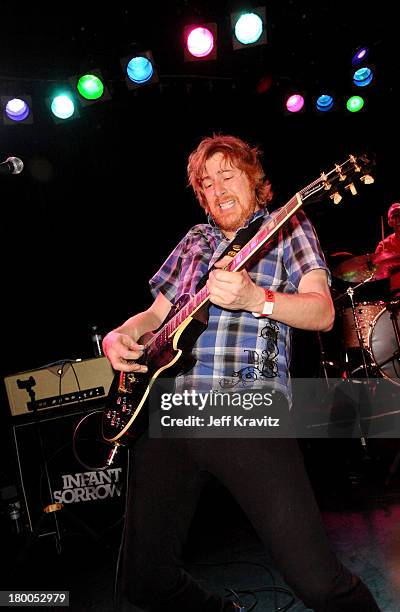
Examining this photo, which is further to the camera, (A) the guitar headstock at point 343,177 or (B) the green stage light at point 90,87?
(B) the green stage light at point 90,87

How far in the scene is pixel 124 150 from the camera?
7074 mm

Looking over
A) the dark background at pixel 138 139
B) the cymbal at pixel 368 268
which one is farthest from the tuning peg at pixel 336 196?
the cymbal at pixel 368 268

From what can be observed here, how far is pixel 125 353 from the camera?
229 centimetres

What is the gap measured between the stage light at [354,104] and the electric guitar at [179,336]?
213 inches

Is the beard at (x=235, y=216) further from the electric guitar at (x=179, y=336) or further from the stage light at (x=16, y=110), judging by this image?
the stage light at (x=16, y=110)

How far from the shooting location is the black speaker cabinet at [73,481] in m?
4.38

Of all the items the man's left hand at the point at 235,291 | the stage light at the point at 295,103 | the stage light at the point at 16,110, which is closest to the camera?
the man's left hand at the point at 235,291

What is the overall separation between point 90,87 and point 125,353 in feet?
14.4

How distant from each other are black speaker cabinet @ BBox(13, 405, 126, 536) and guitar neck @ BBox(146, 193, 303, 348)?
258 cm

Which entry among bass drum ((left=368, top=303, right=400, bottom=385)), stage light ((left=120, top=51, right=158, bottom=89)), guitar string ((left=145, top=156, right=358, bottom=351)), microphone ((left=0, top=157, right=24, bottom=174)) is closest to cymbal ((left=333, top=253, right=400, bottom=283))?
bass drum ((left=368, top=303, right=400, bottom=385))

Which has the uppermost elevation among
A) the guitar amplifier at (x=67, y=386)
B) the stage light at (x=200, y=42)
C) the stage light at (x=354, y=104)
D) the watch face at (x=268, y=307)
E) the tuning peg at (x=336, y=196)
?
the stage light at (x=200, y=42)

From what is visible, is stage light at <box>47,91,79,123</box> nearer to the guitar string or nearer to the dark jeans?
the guitar string

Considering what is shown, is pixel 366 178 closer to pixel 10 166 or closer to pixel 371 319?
pixel 10 166

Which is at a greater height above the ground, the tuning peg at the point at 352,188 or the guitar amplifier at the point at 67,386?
the tuning peg at the point at 352,188
